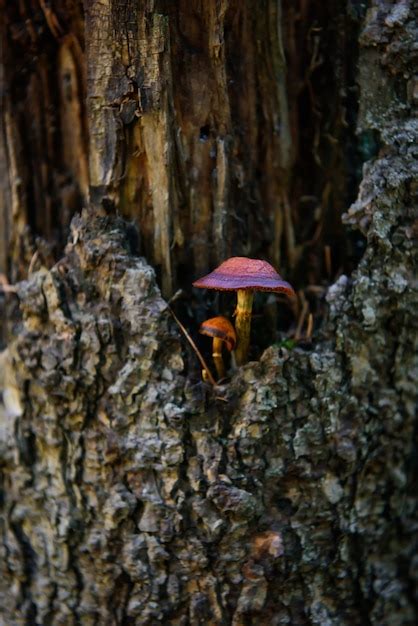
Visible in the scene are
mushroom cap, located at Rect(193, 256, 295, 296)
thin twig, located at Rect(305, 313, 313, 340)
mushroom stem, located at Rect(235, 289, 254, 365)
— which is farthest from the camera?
thin twig, located at Rect(305, 313, 313, 340)

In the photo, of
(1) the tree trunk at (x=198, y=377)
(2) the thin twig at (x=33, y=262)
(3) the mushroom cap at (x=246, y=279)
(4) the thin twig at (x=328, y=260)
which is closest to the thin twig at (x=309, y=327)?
(1) the tree trunk at (x=198, y=377)

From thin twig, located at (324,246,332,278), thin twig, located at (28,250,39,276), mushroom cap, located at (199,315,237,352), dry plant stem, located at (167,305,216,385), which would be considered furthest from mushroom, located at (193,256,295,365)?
thin twig, located at (28,250,39,276)

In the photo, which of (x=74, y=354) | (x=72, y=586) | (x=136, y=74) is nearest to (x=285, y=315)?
(x=74, y=354)

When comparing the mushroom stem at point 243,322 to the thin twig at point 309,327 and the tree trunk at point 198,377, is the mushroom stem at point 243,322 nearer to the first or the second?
the tree trunk at point 198,377

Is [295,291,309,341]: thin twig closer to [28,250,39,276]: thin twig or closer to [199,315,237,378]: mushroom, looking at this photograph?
[199,315,237,378]: mushroom

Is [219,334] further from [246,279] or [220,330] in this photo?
[246,279]

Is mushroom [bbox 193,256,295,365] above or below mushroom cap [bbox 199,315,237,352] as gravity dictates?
above
